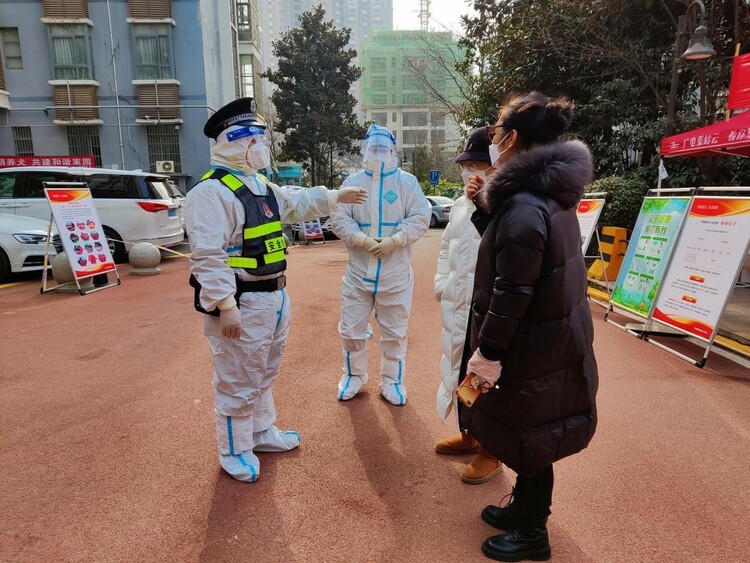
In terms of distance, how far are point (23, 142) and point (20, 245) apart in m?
14.7

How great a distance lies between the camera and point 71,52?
1916 cm

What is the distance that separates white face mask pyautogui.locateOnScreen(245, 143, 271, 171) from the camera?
2.71 metres

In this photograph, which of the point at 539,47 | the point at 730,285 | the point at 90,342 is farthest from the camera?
the point at 539,47

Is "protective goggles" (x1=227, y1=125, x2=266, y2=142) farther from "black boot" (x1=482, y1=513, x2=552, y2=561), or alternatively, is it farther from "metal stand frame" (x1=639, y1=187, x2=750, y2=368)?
"metal stand frame" (x1=639, y1=187, x2=750, y2=368)

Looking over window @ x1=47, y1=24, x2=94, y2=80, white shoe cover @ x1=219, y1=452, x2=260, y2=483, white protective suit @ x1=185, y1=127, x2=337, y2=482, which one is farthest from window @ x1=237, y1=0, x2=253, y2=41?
white shoe cover @ x1=219, y1=452, x2=260, y2=483

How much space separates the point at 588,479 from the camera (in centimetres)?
280

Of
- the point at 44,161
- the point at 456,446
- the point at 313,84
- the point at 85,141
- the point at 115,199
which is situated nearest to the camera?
the point at 456,446

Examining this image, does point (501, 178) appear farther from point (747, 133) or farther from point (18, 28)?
point (18, 28)

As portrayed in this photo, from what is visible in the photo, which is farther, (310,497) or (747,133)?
(747,133)

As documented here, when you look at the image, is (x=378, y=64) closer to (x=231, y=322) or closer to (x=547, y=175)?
(x=231, y=322)

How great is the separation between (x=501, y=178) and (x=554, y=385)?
834mm

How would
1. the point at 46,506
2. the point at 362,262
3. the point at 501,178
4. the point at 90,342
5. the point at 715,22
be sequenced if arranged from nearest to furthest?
the point at 501,178
the point at 46,506
the point at 362,262
the point at 90,342
the point at 715,22

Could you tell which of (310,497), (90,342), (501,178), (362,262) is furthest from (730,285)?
(90,342)

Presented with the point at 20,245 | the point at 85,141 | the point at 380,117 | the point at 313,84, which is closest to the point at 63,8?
the point at 85,141
